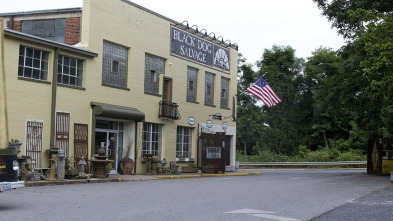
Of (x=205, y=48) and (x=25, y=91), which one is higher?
(x=205, y=48)

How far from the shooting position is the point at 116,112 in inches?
904

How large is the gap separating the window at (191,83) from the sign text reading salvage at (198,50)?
65 cm

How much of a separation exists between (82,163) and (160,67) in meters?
8.74

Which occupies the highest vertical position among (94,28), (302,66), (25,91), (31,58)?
(302,66)

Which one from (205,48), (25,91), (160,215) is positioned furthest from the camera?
(205,48)

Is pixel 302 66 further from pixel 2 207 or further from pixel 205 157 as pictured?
pixel 2 207

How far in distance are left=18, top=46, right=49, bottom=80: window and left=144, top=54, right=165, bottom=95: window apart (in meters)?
6.76

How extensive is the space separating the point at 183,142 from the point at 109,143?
6510 millimetres

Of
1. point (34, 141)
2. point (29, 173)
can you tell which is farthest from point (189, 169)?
point (29, 173)

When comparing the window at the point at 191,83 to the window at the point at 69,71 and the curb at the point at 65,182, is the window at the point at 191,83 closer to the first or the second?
the window at the point at 69,71

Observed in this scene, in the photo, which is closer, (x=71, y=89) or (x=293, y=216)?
(x=293, y=216)

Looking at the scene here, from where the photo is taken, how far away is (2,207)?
35.8 feet

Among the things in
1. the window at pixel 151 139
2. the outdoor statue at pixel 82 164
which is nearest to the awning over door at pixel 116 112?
the window at pixel 151 139

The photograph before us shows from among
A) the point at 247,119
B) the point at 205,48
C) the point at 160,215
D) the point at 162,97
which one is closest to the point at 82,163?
the point at 162,97
